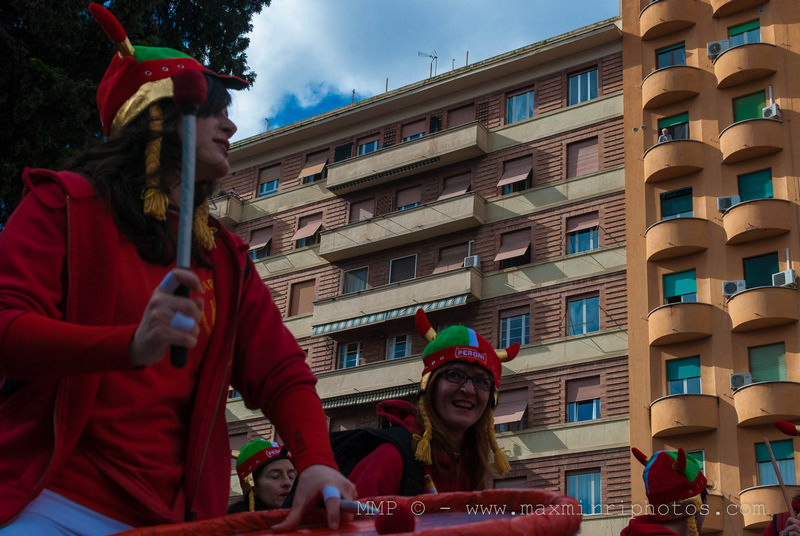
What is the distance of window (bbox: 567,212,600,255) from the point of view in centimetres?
3041

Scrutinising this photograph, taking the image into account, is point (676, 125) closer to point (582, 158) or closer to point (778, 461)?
point (582, 158)

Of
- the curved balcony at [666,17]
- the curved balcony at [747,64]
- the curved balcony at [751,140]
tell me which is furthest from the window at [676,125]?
the curved balcony at [666,17]

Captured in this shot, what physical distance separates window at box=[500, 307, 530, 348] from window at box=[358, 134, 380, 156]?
29.5 feet

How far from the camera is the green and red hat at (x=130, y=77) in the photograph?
2.87m

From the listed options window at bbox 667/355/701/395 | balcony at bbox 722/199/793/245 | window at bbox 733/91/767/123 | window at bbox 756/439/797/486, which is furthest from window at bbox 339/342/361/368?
window at bbox 733/91/767/123

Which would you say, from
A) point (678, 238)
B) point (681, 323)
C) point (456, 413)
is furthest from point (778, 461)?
point (456, 413)

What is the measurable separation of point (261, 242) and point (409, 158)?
281 inches

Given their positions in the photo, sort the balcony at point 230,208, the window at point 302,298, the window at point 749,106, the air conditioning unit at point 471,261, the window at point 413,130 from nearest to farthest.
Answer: the window at point 749,106 < the air conditioning unit at point 471,261 < the window at point 413,130 < the window at point 302,298 < the balcony at point 230,208

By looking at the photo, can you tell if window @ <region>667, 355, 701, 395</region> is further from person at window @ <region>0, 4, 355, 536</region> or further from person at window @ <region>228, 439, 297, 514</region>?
person at window @ <region>0, 4, 355, 536</region>

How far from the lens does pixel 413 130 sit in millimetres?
36125

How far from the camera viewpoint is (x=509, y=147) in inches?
1308

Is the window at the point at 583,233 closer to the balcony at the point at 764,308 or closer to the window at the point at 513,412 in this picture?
the window at the point at 513,412

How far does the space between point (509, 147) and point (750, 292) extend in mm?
9353

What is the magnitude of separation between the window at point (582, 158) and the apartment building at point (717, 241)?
1103mm
